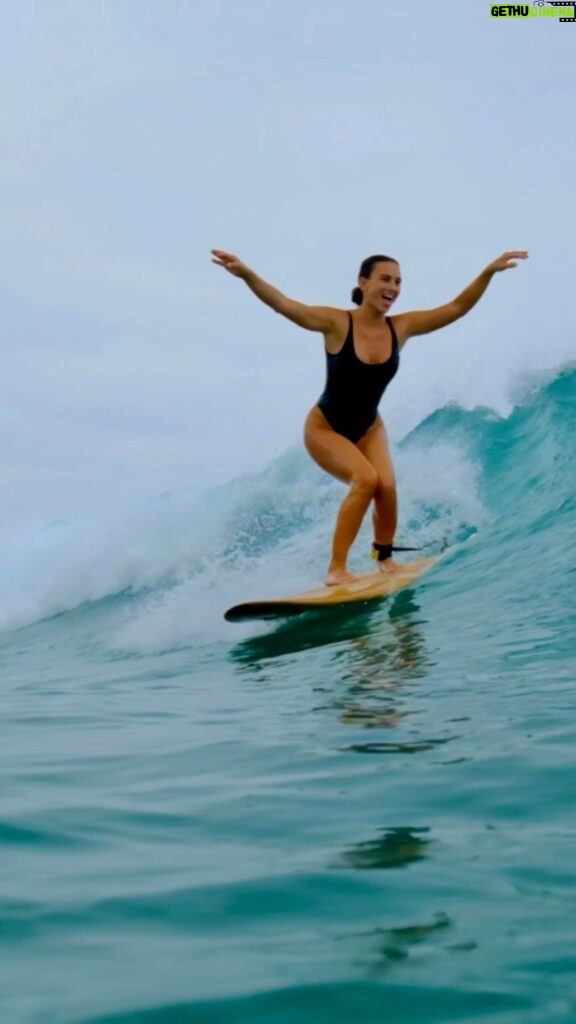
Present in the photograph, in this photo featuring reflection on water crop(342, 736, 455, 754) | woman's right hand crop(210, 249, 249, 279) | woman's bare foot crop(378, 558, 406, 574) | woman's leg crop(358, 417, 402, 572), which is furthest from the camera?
woman's bare foot crop(378, 558, 406, 574)

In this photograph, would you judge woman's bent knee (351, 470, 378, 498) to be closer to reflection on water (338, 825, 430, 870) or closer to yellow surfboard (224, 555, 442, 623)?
yellow surfboard (224, 555, 442, 623)

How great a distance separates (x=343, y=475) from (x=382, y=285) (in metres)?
1.22

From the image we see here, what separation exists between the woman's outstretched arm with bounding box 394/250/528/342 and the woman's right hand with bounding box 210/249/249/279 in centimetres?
132

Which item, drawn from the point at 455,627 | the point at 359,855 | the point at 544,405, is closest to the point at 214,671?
the point at 455,627

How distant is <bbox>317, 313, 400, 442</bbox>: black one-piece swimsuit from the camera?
7742 millimetres

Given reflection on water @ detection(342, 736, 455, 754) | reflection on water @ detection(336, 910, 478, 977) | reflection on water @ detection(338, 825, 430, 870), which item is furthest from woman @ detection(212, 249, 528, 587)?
reflection on water @ detection(336, 910, 478, 977)

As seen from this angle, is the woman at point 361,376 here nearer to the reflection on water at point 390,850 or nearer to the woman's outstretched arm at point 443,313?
the woman's outstretched arm at point 443,313

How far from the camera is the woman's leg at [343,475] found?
765cm

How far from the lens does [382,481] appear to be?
25.9ft

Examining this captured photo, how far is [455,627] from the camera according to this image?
688 centimetres

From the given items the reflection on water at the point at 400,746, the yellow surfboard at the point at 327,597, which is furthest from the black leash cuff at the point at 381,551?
the reflection on water at the point at 400,746

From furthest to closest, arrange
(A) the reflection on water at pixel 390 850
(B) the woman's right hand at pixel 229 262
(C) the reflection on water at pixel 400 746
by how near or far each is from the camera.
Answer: (B) the woman's right hand at pixel 229 262
(C) the reflection on water at pixel 400 746
(A) the reflection on water at pixel 390 850

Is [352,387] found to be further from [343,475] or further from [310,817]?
[310,817]

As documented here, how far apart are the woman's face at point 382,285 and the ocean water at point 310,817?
1905 mm
